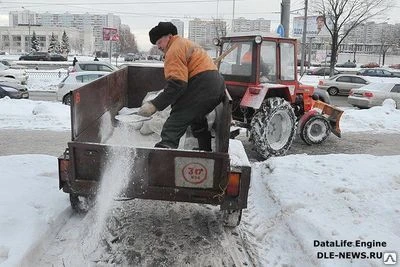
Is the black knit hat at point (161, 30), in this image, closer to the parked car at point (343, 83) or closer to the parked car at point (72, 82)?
the parked car at point (72, 82)

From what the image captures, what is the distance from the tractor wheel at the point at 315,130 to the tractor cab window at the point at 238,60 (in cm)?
197

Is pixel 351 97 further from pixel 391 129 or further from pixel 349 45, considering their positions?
pixel 349 45

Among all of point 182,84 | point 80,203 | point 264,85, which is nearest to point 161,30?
point 182,84

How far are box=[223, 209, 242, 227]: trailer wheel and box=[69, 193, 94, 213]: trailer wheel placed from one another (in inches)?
62.0

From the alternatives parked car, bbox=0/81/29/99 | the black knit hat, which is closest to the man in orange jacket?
the black knit hat

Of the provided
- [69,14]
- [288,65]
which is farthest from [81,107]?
[69,14]

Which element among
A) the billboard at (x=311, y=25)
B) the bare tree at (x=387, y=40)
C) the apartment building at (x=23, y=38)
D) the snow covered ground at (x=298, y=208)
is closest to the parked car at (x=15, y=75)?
the billboard at (x=311, y=25)

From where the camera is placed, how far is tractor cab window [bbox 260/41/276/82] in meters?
8.41

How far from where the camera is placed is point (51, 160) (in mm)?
6871

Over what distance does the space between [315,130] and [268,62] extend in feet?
7.37

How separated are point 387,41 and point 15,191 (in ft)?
283

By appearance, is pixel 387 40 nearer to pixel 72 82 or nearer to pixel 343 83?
pixel 343 83

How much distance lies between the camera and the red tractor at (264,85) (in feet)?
26.8

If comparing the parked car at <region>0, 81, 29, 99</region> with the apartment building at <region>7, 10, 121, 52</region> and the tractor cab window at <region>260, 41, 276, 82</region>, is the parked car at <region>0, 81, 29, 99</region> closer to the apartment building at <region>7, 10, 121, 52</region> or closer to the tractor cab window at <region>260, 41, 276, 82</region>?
the tractor cab window at <region>260, 41, 276, 82</region>
